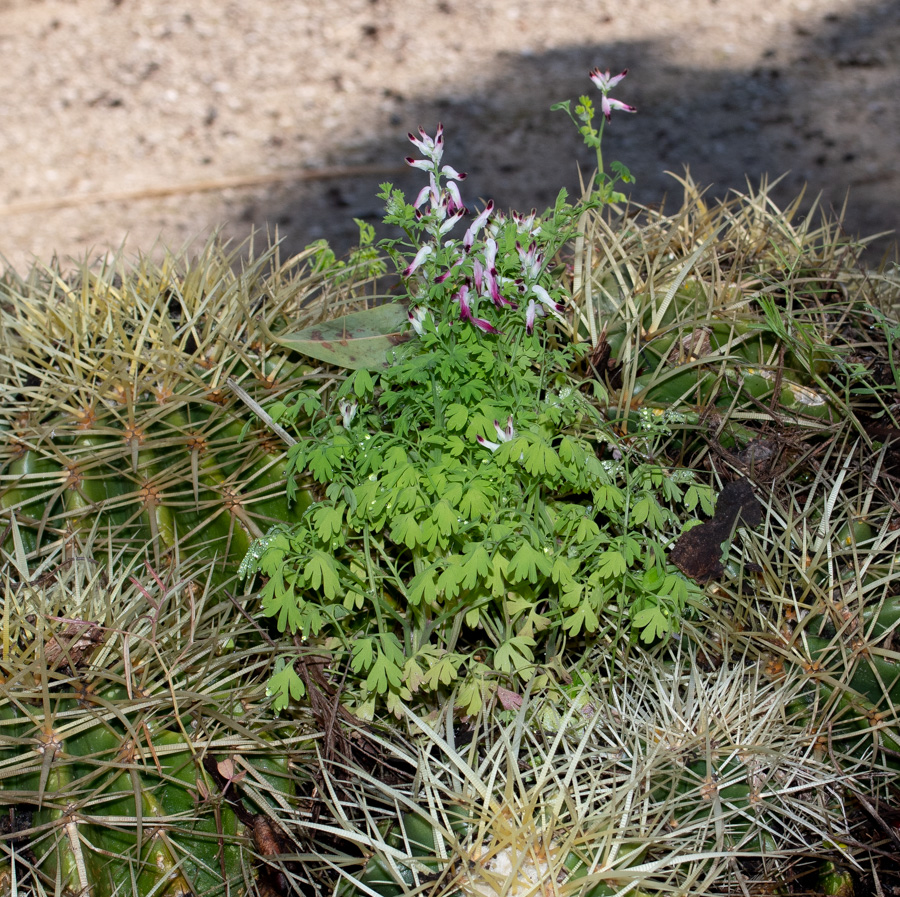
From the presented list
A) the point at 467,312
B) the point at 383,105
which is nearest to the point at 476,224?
the point at 467,312

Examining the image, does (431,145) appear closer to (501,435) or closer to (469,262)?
(469,262)

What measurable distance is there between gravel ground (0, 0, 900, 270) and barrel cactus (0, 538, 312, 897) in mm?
3460

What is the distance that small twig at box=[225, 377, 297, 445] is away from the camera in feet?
6.07

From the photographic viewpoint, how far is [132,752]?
1.59 metres

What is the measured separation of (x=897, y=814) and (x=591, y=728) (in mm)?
610

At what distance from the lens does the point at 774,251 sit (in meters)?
2.25

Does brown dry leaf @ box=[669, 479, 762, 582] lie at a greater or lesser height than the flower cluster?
lesser

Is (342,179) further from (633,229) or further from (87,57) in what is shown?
(633,229)

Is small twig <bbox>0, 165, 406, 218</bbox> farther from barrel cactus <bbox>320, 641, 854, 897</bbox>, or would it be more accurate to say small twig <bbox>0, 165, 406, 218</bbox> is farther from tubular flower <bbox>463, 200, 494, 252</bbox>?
barrel cactus <bbox>320, 641, 854, 897</bbox>

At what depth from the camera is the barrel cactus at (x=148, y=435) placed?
6.25ft

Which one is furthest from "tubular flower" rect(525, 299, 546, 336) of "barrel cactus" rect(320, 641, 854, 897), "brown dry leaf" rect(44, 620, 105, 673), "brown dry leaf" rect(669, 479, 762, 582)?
"brown dry leaf" rect(44, 620, 105, 673)

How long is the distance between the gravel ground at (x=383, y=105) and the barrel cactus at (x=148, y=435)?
2926mm

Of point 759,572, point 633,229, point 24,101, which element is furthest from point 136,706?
point 24,101

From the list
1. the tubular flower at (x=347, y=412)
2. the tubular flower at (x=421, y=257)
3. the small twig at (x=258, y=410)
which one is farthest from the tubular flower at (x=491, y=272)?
the small twig at (x=258, y=410)
